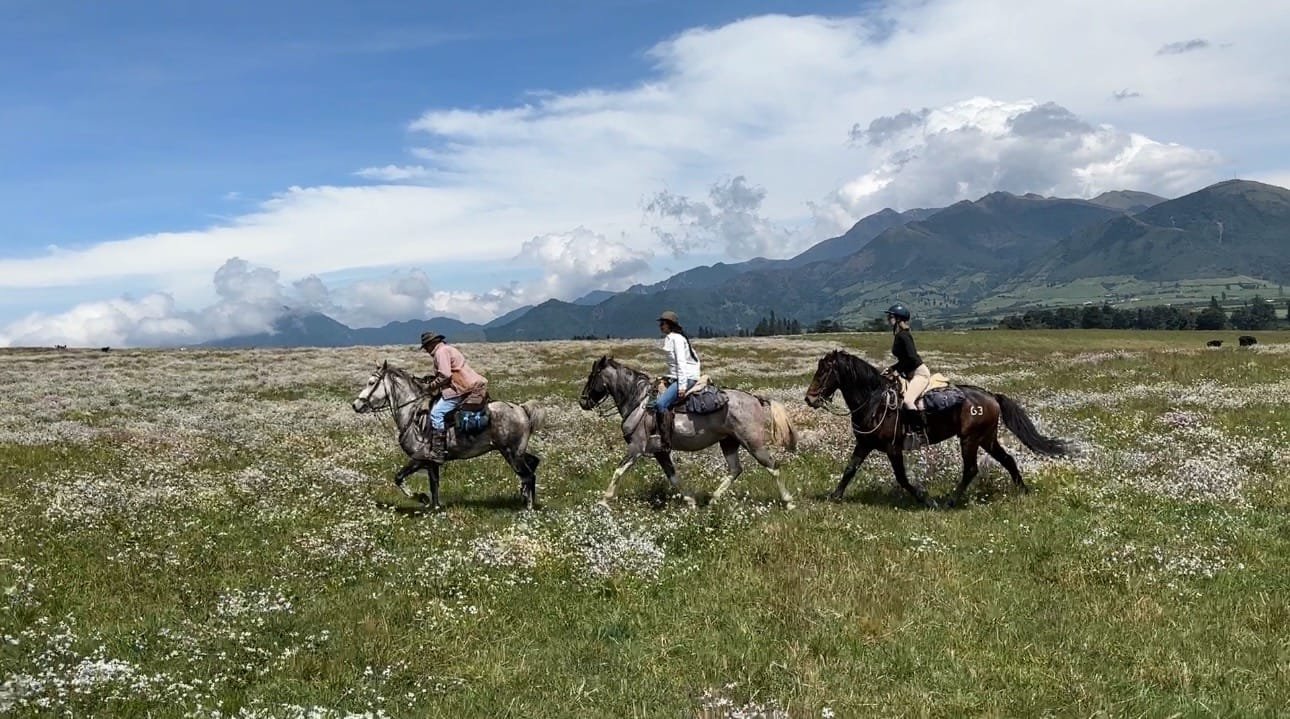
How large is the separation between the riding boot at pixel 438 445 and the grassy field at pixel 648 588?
1305mm

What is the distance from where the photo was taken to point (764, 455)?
16734mm

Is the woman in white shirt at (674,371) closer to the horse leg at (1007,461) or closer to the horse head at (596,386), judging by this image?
the horse head at (596,386)

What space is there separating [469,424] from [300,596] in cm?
633

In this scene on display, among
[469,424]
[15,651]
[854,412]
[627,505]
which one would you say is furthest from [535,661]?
[854,412]

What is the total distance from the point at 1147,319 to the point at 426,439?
620 feet

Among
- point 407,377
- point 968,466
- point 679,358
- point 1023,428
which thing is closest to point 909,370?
point 968,466

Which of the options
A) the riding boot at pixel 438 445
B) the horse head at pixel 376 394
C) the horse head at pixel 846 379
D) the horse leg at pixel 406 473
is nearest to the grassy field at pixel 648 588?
the horse leg at pixel 406 473

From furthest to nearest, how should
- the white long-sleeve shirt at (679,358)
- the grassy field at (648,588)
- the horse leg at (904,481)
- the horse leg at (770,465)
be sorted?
1. the white long-sleeve shirt at (679,358)
2. the horse leg at (904,481)
3. the horse leg at (770,465)
4. the grassy field at (648,588)

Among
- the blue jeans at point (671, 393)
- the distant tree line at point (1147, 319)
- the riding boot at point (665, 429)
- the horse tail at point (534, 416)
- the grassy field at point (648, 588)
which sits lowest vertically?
the distant tree line at point (1147, 319)

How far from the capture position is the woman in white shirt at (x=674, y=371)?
16531 millimetres

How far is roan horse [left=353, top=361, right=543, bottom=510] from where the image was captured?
55.9 ft

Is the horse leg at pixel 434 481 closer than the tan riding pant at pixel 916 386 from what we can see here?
No

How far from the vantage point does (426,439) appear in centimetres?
1709

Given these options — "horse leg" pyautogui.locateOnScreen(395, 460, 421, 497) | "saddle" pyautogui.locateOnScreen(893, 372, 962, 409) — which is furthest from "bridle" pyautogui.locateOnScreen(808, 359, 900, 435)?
"horse leg" pyautogui.locateOnScreen(395, 460, 421, 497)
